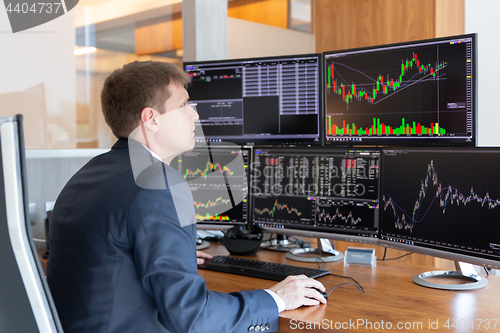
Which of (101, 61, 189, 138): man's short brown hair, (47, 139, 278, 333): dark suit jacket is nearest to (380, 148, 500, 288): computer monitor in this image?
(47, 139, 278, 333): dark suit jacket

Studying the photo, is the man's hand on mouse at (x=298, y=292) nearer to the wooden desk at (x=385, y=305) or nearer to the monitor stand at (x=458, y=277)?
the wooden desk at (x=385, y=305)

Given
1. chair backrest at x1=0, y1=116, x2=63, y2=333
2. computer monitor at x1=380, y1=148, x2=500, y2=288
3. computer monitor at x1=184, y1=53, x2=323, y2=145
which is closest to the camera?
chair backrest at x1=0, y1=116, x2=63, y2=333

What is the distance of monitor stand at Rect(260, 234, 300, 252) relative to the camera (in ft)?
6.55

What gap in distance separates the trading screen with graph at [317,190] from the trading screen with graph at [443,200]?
7cm

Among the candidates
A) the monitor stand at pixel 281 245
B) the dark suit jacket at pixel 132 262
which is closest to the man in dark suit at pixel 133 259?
the dark suit jacket at pixel 132 262

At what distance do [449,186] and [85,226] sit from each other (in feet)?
3.61

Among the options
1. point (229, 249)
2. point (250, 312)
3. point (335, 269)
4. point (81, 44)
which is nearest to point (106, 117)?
point (250, 312)

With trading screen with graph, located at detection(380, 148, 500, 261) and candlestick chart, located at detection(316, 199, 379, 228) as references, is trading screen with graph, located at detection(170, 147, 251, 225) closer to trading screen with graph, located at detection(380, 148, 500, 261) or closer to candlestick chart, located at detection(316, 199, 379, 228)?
candlestick chart, located at detection(316, 199, 379, 228)

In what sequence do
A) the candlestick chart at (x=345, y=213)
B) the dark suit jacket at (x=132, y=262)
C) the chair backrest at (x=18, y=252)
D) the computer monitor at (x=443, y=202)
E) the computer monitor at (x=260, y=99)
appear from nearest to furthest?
the chair backrest at (x=18, y=252) → the dark suit jacket at (x=132, y=262) → the computer monitor at (x=443, y=202) → the candlestick chart at (x=345, y=213) → the computer monitor at (x=260, y=99)

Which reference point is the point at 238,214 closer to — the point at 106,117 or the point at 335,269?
the point at 335,269

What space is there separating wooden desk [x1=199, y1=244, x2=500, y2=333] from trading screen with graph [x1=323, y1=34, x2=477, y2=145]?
52 centimetres

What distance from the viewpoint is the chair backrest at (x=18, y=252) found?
76 cm

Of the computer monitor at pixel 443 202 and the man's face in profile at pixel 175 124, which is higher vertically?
the man's face in profile at pixel 175 124

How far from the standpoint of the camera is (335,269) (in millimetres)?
1678
